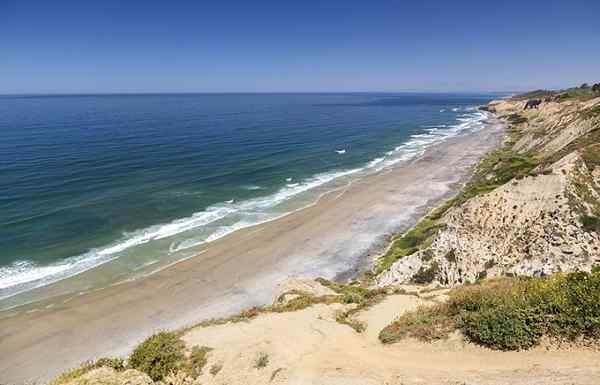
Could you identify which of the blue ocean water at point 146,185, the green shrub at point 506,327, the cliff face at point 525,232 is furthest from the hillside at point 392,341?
the blue ocean water at point 146,185

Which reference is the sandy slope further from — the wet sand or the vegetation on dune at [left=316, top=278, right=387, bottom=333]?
the wet sand

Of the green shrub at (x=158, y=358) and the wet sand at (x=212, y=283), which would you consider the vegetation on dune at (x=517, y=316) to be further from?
the wet sand at (x=212, y=283)

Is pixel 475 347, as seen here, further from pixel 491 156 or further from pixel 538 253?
pixel 491 156

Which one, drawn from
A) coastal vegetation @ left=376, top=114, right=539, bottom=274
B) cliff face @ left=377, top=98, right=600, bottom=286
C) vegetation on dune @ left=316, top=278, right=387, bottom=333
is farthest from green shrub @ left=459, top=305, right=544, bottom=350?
coastal vegetation @ left=376, top=114, right=539, bottom=274

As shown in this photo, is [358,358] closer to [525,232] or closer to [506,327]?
[506,327]

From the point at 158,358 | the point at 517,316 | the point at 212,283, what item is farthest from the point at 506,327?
the point at 212,283

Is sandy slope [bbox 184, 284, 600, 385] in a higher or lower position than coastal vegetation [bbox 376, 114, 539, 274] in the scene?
higher
